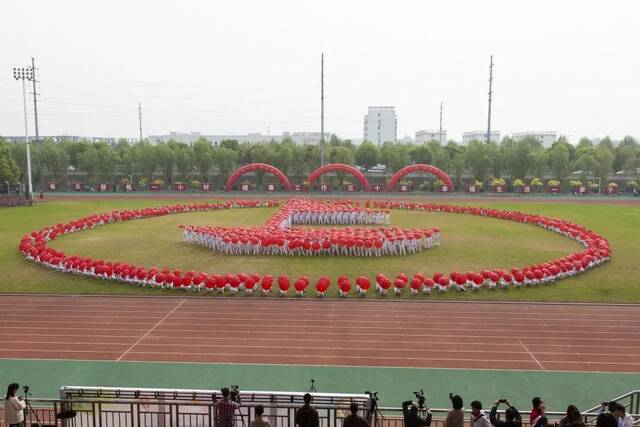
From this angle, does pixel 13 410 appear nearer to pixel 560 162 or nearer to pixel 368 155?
pixel 560 162

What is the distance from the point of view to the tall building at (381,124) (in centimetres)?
16800

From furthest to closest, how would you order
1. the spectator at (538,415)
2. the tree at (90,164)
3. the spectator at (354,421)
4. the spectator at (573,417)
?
the tree at (90,164) → the spectator at (538,415) → the spectator at (354,421) → the spectator at (573,417)

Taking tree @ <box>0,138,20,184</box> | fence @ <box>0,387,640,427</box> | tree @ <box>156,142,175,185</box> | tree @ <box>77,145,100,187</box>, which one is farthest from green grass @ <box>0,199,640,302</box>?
tree @ <box>77,145,100,187</box>

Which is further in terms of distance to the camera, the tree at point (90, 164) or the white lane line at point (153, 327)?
the tree at point (90, 164)

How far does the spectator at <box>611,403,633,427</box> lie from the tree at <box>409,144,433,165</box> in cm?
6878

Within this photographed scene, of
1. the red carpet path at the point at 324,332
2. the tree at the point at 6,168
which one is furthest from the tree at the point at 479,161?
the red carpet path at the point at 324,332

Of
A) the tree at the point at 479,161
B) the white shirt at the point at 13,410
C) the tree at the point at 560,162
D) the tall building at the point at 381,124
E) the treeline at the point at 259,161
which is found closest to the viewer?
the white shirt at the point at 13,410

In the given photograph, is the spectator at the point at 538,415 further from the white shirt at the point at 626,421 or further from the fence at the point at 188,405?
the white shirt at the point at 626,421

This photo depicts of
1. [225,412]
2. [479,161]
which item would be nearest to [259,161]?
[479,161]

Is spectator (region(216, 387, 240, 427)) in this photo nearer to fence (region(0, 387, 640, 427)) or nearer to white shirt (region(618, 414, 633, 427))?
fence (region(0, 387, 640, 427))

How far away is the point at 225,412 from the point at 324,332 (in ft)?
18.9

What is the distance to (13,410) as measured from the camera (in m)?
6.76

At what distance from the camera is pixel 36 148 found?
62.3 meters

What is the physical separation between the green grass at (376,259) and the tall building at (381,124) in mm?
135737
